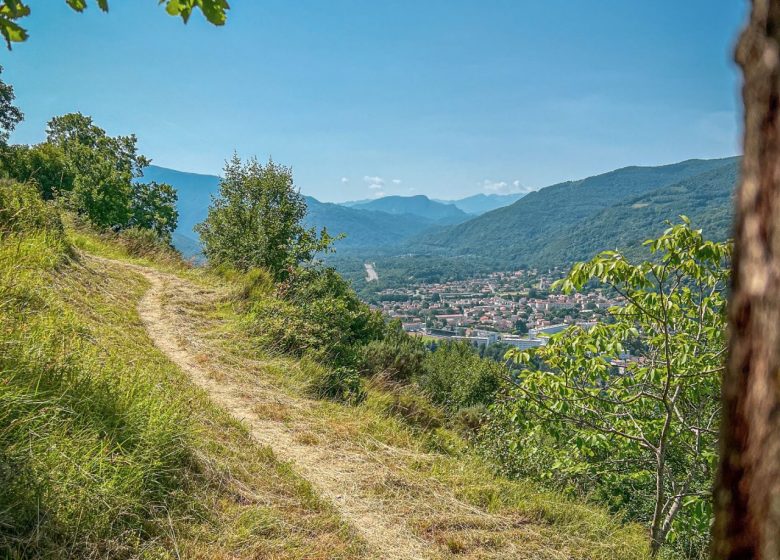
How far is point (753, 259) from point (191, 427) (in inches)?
176

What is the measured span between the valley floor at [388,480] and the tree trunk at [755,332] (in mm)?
3311

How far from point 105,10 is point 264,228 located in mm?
12626

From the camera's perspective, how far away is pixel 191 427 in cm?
428

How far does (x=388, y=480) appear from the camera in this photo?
486 cm

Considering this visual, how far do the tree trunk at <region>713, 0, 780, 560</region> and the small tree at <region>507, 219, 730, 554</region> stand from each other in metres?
4.07

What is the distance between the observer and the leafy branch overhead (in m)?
2.39

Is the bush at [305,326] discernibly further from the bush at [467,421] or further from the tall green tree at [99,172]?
the tall green tree at [99,172]

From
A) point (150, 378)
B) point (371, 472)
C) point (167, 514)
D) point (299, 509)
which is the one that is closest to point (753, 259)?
point (167, 514)

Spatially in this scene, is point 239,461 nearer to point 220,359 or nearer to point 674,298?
point 220,359

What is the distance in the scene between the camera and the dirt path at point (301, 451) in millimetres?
4013

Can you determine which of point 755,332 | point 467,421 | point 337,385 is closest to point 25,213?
point 337,385

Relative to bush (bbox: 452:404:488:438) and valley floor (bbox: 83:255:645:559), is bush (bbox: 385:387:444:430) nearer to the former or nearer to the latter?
valley floor (bbox: 83:255:645:559)

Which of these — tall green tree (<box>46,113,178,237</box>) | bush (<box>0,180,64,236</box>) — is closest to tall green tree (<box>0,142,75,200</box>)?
tall green tree (<box>46,113,178,237</box>)

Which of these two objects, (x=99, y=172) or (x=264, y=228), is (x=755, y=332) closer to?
(x=264, y=228)
